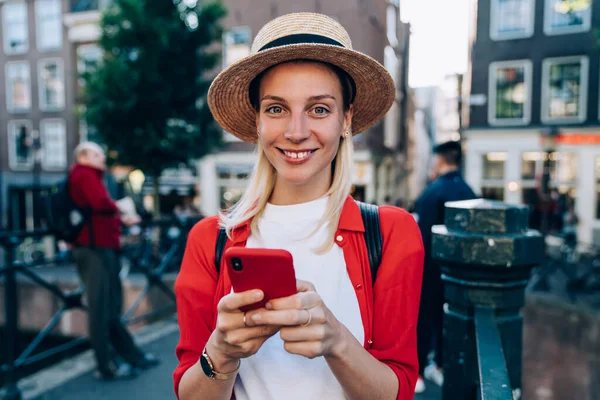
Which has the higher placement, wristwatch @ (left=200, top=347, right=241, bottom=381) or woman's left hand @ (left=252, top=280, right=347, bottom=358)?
woman's left hand @ (left=252, top=280, right=347, bottom=358)

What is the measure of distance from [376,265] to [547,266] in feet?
22.7

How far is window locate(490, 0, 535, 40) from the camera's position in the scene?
13.1 meters

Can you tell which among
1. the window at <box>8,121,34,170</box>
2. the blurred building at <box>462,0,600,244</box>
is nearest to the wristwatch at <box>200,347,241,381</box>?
the blurred building at <box>462,0,600,244</box>

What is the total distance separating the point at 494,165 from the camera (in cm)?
1398

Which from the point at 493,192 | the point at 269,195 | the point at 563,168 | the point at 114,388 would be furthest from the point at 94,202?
the point at 563,168

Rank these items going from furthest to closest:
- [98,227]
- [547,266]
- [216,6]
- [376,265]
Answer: [216,6] < [547,266] < [98,227] < [376,265]

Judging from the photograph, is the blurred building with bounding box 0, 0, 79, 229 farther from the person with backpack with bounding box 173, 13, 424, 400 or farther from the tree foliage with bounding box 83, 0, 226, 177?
the person with backpack with bounding box 173, 13, 424, 400

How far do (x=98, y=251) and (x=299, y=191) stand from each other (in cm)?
261

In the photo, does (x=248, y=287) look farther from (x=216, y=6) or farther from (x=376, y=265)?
(x=216, y=6)

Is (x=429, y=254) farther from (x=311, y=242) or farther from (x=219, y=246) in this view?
(x=219, y=246)

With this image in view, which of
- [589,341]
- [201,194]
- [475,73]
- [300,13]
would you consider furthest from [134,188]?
[300,13]

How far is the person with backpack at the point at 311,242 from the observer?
1.01 meters

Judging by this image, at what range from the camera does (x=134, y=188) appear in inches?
598

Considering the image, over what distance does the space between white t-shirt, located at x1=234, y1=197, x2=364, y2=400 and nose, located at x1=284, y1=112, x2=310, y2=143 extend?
0.76 feet
